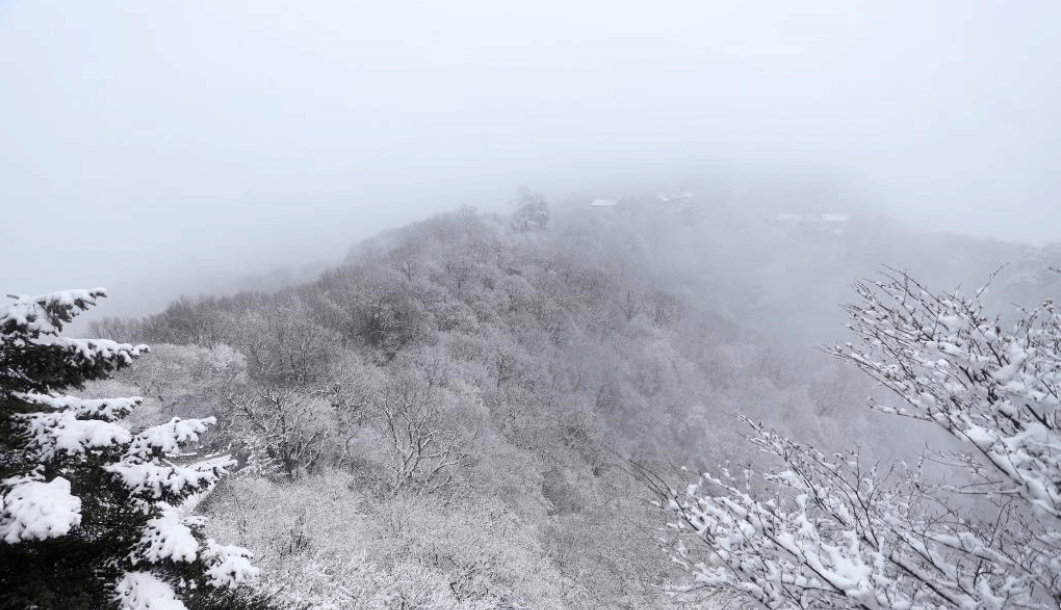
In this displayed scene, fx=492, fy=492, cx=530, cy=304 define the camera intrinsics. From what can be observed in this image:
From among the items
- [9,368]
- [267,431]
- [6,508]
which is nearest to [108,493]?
[6,508]

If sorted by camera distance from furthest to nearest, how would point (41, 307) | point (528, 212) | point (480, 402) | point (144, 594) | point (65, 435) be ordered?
point (528, 212)
point (480, 402)
point (41, 307)
point (144, 594)
point (65, 435)

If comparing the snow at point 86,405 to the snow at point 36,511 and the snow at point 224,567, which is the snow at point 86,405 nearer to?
the snow at point 36,511

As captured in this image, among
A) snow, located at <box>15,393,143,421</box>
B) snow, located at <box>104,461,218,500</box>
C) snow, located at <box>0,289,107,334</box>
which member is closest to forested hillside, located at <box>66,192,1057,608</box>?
snow, located at <box>104,461,218,500</box>

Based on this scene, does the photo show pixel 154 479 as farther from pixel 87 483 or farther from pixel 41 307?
pixel 41 307

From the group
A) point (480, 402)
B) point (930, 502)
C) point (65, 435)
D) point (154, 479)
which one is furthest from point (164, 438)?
point (480, 402)

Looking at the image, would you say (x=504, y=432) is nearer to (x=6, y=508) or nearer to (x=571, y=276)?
(x=6, y=508)
